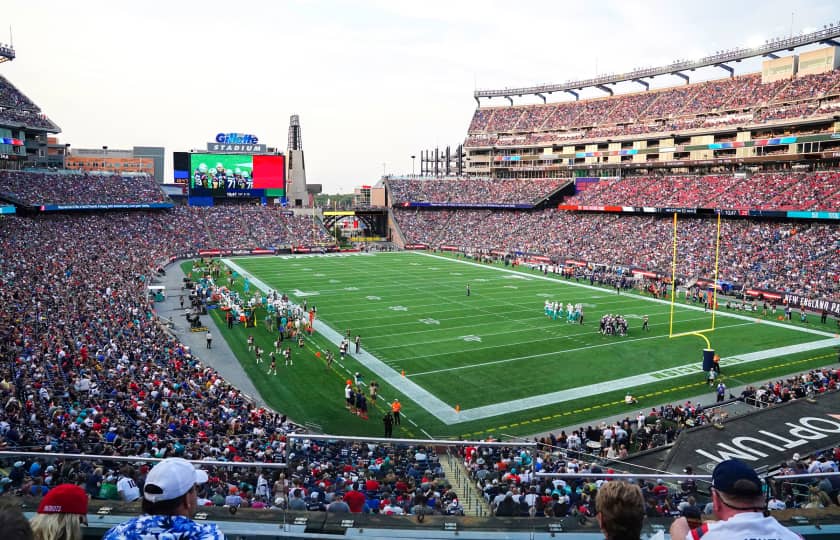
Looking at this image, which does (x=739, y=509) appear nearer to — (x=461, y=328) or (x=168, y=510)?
(x=168, y=510)

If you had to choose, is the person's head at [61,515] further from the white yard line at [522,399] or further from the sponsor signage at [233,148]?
the sponsor signage at [233,148]

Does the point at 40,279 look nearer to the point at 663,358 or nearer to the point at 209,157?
the point at 663,358

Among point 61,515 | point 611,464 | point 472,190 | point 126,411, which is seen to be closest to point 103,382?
point 126,411

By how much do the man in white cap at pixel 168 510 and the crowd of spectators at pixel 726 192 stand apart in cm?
5061

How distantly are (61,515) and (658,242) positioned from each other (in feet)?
175

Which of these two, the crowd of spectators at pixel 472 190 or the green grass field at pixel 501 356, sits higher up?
the crowd of spectators at pixel 472 190

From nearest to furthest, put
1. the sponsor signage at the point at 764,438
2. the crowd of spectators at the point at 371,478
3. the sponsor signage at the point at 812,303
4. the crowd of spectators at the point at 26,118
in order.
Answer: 1. the crowd of spectators at the point at 371,478
2. the sponsor signage at the point at 764,438
3. the sponsor signage at the point at 812,303
4. the crowd of spectators at the point at 26,118

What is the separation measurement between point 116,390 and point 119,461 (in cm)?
1200

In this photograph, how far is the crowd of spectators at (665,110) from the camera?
5387cm

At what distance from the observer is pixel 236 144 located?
7181cm

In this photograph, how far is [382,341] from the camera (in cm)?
2836


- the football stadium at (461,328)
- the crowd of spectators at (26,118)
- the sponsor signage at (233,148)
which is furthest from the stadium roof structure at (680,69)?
the crowd of spectators at (26,118)

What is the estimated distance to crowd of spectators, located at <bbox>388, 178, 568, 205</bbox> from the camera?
2923 inches

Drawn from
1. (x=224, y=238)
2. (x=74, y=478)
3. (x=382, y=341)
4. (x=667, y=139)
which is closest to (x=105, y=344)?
(x=382, y=341)
